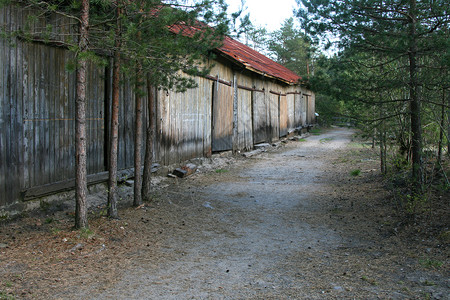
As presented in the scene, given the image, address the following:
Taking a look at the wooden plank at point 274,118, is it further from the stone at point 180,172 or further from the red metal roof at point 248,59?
the stone at point 180,172

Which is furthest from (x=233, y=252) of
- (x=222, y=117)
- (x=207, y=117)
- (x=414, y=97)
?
(x=222, y=117)

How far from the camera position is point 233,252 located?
495cm

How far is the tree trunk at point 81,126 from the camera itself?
5004mm

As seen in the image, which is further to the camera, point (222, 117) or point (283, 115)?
point (283, 115)

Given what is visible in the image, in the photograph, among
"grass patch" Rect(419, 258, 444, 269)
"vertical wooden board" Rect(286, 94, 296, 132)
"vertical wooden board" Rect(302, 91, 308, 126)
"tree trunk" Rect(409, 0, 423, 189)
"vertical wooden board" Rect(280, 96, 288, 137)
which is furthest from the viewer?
"vertical wooden board" Rect(302, 91, 308, 126)

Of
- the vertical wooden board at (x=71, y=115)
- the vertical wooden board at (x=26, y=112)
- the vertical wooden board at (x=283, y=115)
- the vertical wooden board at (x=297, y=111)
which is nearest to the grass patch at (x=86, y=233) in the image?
the vertical wooden board at (x=26, y=112)

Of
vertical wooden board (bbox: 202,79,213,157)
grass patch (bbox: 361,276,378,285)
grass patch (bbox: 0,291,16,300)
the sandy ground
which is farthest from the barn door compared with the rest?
grass patch (bbox: 0,291,16,300)

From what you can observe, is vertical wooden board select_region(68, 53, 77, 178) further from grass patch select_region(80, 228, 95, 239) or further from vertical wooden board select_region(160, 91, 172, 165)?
vertical wooden board select_region(160, 91, 172, 165)

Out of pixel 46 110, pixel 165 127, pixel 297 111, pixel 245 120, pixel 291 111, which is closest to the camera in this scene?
pixel 46 110

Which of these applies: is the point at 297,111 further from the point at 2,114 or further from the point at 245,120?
the point at 2,114

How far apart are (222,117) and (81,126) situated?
8.58 metres

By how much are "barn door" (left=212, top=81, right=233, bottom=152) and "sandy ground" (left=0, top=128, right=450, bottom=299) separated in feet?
16.0

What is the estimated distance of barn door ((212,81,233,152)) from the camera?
12867 millimetres

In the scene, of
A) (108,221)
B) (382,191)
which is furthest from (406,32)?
(108,221)
